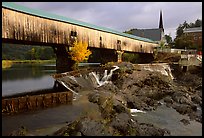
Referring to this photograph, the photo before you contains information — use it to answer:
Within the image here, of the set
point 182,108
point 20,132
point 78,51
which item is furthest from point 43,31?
point 182,108

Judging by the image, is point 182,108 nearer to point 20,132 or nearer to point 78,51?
point 20,132

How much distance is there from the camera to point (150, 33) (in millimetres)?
74688

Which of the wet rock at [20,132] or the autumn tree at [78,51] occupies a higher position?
→ the autumn tree at [78,51]

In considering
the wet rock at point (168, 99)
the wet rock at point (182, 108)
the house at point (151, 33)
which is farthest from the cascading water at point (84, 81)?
the house at point (151, 33)

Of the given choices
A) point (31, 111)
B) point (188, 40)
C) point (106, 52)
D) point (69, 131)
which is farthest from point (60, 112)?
A: point (188, 40)

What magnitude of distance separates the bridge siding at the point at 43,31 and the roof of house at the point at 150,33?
43.1 m

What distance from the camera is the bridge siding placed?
1897 centimetres

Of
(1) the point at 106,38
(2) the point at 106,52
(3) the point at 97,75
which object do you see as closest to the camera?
(3) the point at 97,75

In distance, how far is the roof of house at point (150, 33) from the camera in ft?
238

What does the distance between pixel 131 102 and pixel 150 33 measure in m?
59.8

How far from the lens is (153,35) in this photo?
73750 millimetres

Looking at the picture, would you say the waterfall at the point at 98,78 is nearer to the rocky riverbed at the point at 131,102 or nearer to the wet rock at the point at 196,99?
the rocky riverbed at the point at 131,102

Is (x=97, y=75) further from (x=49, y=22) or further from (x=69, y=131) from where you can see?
(x=69, y=131)

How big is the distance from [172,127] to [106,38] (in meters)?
19.1
